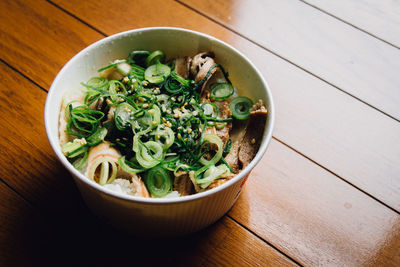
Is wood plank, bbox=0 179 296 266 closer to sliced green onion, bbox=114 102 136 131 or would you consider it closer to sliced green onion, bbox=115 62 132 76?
sliced green onion, bbox=114 102 136 131

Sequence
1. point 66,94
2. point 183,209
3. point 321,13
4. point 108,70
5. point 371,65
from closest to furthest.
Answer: point 183,209 < point 66,94 < point 108,70 < point 371,65 < point 321,13

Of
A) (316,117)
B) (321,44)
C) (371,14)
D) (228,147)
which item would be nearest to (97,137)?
(228,147)

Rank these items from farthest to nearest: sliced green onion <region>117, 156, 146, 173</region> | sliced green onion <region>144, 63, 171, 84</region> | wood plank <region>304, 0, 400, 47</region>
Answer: wood plank <region>304, 0, 400, 47</region> < sliced green onion <region>144, 63, 171, 84</region> < sliced green onion <region>117, 156, 146, 173</region>

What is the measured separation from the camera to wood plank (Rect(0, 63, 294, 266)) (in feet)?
3.62

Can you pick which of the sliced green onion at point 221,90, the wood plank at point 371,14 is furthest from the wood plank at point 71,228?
the wood plank at point 371,14

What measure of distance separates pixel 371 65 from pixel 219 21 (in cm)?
71

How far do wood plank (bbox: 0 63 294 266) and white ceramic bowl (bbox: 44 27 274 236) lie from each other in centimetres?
7

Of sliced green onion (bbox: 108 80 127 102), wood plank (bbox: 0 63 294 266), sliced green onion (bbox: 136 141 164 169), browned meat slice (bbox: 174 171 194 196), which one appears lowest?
wood plank (bbox: 0 63 294 266)

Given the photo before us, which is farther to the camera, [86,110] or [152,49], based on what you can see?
[152,49]

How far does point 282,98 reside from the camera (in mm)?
1490

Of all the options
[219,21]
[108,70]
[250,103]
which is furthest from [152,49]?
[219,21]

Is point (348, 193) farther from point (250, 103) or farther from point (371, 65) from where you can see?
point (371, 65)

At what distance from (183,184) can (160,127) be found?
0.61 ft

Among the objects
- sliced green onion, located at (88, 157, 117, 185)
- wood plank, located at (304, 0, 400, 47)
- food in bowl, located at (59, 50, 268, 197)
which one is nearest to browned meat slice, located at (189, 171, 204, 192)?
food in bowl, located at (59, 50, 268, 197)
